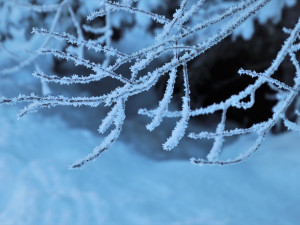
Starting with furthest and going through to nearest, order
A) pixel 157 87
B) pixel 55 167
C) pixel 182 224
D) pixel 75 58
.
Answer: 1. pixel 157 87
2. pixel 55 167
3. pixel 182 224
4. pixel 75 58

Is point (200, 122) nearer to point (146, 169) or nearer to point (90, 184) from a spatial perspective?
point (146, 169)

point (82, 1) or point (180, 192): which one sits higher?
point (82, 1)

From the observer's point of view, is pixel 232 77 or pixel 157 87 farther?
pixel 157 87

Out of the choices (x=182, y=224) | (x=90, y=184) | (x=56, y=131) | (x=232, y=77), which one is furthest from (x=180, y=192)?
(x=232, y=77)

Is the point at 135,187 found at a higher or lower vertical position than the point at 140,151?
lower

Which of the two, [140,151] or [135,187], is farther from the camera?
[140,151]

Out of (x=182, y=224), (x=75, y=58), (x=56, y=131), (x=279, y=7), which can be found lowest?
(x=75, y=58)
